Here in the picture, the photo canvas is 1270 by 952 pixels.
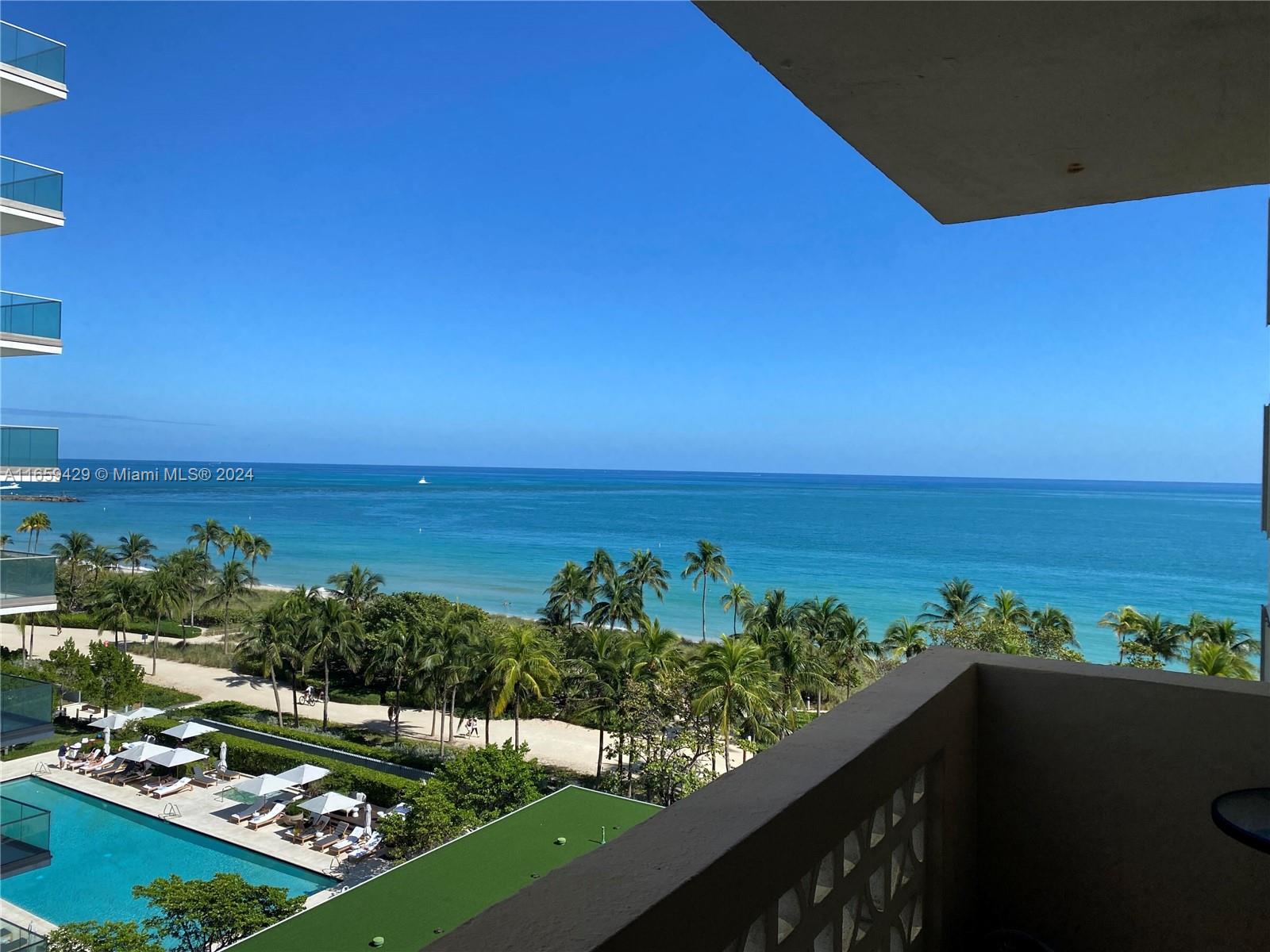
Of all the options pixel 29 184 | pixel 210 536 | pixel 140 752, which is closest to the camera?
pixel 29 184

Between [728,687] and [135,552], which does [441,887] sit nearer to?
[728,687]

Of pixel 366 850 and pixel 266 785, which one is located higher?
pixel 266 785

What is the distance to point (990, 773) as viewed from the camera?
1.87 m

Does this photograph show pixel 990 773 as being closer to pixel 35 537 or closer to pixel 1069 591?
pixel 1069 591

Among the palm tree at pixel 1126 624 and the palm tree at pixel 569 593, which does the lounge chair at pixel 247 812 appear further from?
the palm tree at pixel 1126 624

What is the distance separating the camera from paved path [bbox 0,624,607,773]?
2680 cm

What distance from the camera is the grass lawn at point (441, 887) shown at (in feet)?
40.7

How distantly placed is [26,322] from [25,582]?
10.9 ft

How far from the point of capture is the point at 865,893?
125cm

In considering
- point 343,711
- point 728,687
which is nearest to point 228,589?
point 343,711

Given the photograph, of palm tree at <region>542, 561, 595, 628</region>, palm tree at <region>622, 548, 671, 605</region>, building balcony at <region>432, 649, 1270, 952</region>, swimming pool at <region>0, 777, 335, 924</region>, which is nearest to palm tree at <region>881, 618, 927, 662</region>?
palm tree at <region>622, 548, 671, 605</region>

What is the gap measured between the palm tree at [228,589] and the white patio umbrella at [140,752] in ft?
48.7

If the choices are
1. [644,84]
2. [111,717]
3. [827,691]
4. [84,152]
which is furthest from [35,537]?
[644,84]

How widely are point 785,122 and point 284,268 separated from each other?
49.5m
